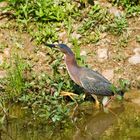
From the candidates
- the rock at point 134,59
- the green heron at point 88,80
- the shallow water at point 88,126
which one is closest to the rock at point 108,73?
the rock at point 134,59

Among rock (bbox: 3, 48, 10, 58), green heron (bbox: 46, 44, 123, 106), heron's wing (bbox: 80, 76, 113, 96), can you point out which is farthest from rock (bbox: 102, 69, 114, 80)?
rock (bbox: 3, 48, 10, 58)

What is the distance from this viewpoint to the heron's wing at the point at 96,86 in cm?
899

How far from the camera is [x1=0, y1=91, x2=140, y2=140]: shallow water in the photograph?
8.17 m

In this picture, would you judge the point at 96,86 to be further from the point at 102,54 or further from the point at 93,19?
the point at 93,19

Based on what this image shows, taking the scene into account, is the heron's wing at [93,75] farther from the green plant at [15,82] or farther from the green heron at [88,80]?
the green plant at [15,82]

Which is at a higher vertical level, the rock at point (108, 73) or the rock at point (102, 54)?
the rock at point (102, 54)

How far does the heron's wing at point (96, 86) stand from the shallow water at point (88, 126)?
0.26m

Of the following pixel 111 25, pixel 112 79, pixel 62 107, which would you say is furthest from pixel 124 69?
pixel 62 107

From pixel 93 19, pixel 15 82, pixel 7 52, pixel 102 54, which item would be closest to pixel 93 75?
pixel 15 82

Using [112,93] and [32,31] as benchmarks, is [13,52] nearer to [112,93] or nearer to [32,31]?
[32,31]

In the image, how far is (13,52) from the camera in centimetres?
1044

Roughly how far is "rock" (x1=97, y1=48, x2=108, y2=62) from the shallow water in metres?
1.22

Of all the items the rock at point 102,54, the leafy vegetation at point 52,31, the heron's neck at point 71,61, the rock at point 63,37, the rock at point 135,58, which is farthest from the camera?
the rock at point 63,37

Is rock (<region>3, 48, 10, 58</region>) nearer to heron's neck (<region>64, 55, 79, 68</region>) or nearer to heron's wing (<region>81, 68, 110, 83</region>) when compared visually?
heron's neck (<region>64, 55, 79, 68</region>)
